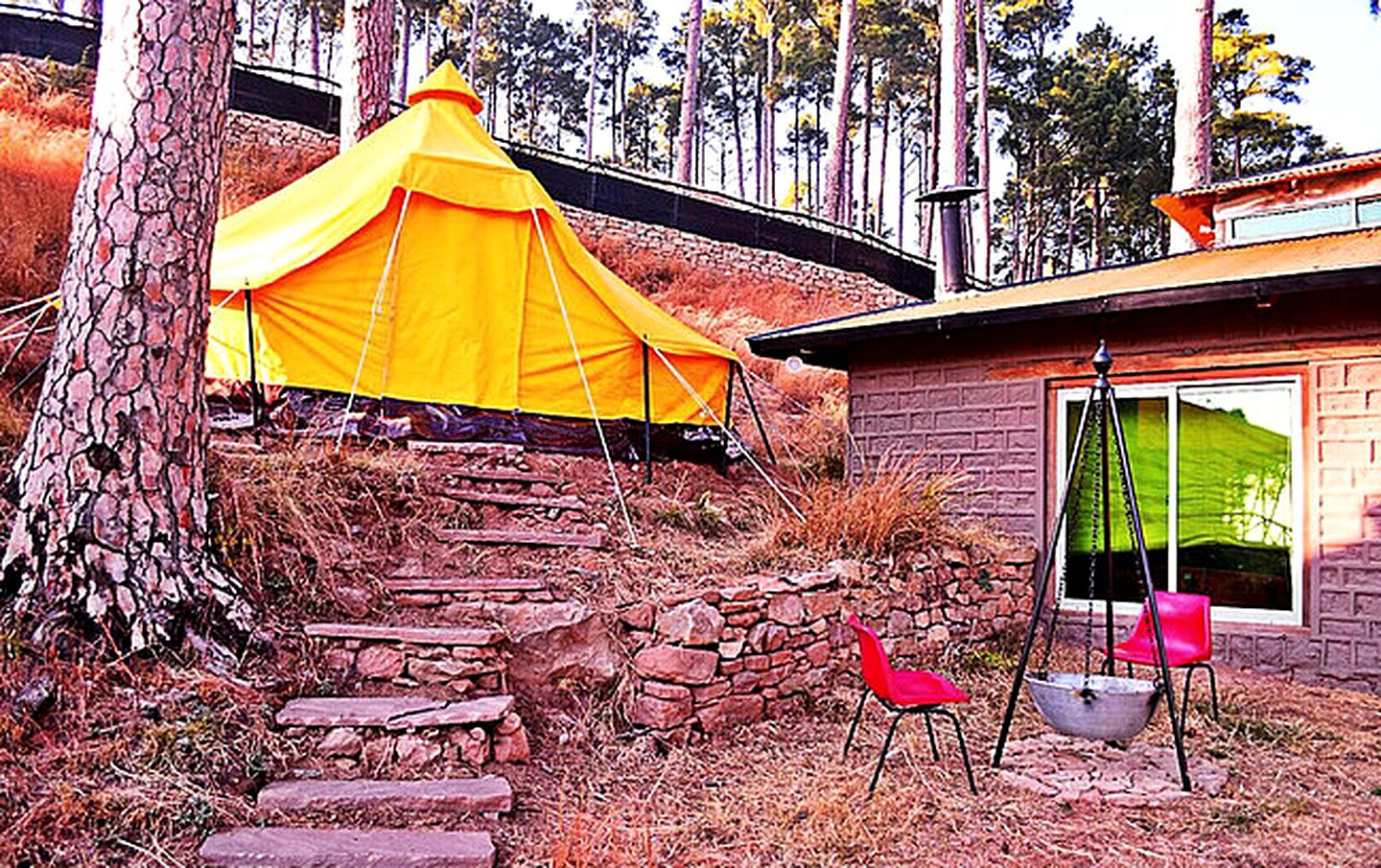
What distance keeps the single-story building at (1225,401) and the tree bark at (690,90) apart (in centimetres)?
1358

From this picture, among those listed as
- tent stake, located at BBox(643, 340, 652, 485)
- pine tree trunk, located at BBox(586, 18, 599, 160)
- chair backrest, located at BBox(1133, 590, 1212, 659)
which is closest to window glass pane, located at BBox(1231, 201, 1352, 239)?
chair backrest, located at BBox(1133, 590, 1212, 659)

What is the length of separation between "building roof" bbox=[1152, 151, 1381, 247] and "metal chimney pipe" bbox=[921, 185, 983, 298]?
168 centimetres

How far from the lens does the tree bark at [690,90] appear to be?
21.1 m

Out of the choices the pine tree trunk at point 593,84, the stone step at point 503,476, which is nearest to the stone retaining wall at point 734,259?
the stone step at point 503,476

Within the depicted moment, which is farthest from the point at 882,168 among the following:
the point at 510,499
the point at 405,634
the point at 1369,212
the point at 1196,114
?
the point at 405,634

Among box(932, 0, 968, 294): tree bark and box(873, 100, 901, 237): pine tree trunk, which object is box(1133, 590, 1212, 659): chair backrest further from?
box(873, 100, 901, 237): pine tree trunk

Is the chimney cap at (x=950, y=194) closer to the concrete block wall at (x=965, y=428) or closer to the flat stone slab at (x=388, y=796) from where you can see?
the concrete block wall at (x=965, y=428)

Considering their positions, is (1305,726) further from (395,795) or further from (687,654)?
(395,795)

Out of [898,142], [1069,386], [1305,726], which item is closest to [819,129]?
[898,142]

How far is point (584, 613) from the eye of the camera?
5098 mm

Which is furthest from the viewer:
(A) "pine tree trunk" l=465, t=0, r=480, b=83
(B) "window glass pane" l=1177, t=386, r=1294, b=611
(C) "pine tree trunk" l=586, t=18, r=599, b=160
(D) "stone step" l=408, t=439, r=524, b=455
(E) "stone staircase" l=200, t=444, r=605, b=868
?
(C) "pine tree trunk" l=586, t=18, r=599, b=160

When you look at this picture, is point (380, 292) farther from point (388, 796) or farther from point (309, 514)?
point (388, 796)

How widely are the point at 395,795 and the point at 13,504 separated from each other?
81.4 inches

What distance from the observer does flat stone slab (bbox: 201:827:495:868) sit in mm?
3207
